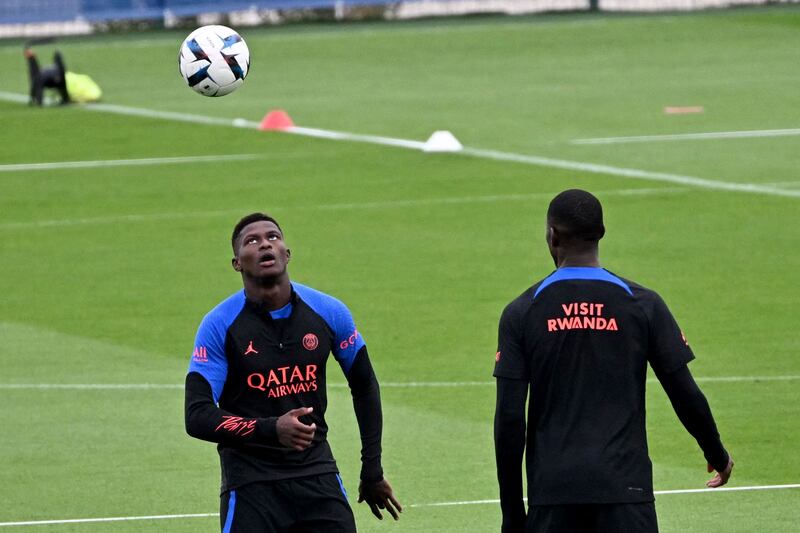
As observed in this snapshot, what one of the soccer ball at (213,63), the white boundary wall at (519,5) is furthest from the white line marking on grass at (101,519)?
the white boundary wall at (519,5)

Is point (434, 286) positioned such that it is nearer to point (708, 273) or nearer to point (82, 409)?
point (708, 273)

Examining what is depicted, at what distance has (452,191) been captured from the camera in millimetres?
22391

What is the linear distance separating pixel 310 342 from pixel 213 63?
6.73 metres

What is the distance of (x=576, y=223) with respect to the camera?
639cm

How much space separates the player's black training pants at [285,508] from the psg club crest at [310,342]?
54 cm

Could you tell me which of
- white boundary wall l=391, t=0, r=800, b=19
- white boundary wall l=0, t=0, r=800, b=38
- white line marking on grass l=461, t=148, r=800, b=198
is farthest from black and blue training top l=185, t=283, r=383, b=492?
white boundary wall l=391, t=0, r=800, b=19

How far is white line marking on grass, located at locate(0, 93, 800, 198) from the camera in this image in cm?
2214

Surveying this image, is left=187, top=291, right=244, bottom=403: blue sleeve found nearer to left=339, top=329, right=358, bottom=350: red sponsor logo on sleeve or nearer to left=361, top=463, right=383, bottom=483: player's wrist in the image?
left=339, top=329, right=358, bottom=350: red sponsor logo on sleeve

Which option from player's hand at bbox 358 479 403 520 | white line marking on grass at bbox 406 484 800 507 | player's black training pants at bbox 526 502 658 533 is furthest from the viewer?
white line marking on grass at bbox 406 484 800 507

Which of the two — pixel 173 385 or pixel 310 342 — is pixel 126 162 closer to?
pixel 173 385

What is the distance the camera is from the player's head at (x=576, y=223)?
639 cm

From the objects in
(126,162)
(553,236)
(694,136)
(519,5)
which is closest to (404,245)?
(126,162)

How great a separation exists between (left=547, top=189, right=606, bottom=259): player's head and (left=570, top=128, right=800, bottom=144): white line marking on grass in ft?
64.6

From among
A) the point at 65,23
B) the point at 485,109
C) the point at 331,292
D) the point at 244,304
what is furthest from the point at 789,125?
the point at 65,23
